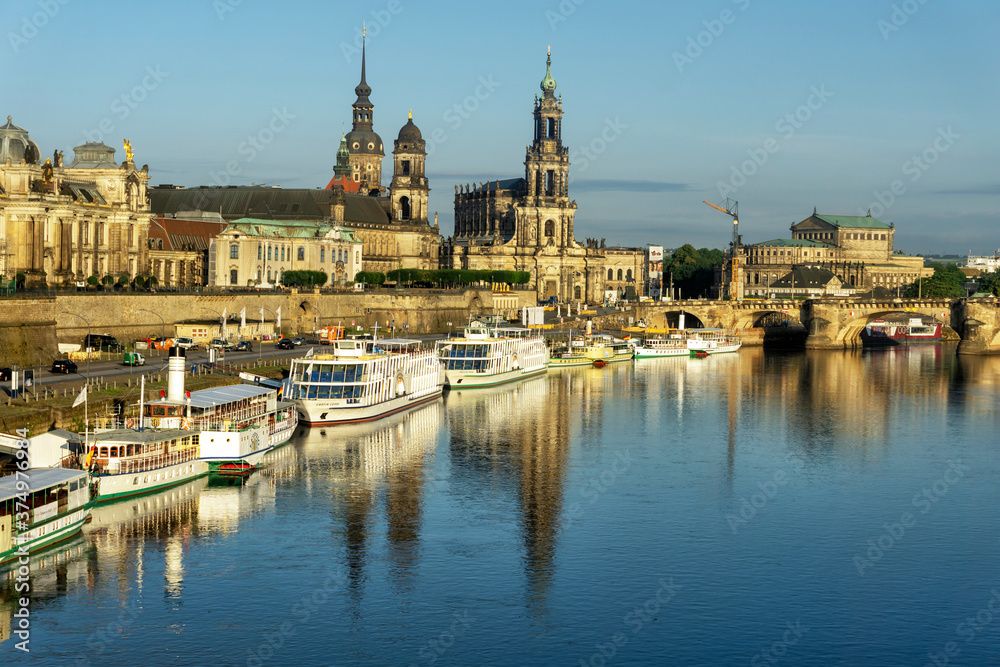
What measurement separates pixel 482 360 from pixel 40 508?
59668 mm

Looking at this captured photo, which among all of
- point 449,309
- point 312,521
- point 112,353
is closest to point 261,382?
point 112,353

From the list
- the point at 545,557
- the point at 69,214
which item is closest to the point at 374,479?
the point at 545,557

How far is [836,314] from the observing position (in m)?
159

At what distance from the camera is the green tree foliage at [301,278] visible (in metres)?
147

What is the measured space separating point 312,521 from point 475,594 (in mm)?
11055

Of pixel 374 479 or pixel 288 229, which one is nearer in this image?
pixel 374 479

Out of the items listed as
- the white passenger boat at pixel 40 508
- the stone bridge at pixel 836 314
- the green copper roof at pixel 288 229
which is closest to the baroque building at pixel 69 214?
the green copper roof at pixel 288 229

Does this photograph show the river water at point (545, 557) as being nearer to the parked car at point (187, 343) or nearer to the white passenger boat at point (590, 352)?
the parked car at point (187, 343)

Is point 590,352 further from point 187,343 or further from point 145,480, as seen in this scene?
point 145,480

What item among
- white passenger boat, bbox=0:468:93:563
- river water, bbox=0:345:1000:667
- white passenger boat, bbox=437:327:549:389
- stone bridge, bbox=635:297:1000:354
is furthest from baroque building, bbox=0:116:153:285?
stone bridge, bbox=635:297:1000:354

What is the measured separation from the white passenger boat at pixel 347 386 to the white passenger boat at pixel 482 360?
16.6m

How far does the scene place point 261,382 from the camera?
253 feet

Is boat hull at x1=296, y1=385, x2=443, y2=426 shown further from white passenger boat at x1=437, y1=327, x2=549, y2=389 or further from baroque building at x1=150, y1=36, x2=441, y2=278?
baroque building at x1=150, y1=36, x2=441, y2=278

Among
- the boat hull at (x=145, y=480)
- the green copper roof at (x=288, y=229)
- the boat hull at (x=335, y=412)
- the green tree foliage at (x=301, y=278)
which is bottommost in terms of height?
the boat hull at (x=145, y=480)
